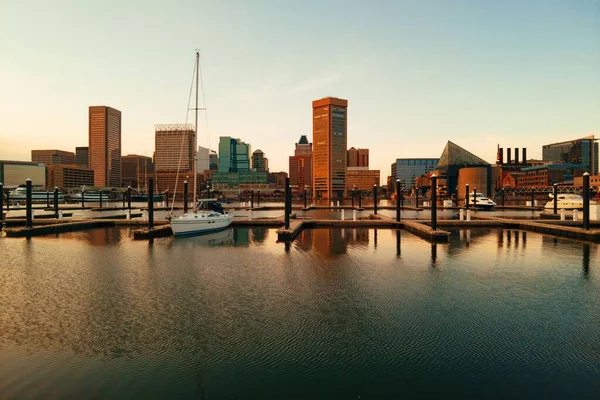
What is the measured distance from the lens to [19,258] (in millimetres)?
22875

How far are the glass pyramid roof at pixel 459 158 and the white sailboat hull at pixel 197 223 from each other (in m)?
165

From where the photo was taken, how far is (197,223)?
113 ft

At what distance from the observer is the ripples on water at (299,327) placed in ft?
27.0

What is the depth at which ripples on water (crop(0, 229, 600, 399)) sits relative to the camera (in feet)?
27.0

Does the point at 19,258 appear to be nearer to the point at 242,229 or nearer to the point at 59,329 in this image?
the point at 59,329

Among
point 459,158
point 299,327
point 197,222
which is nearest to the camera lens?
point 299,327

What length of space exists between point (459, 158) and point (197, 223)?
565 feet

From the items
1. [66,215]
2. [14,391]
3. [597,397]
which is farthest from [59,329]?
[66,215]

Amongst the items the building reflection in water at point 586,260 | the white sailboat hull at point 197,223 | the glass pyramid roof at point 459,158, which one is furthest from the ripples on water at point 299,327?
the glass pyramid roof at point 459,158

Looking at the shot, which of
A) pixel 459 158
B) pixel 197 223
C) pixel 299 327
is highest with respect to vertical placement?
pixel 459 158

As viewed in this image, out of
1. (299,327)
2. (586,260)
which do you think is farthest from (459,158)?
(299,327)

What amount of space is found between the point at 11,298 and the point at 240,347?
10137mm

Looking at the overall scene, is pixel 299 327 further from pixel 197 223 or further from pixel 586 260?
pixel 197 223

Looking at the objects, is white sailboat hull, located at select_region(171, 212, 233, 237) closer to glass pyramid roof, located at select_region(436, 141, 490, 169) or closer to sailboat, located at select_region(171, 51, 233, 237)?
sailboat, located at select_region(171, 51, 233, 237)
